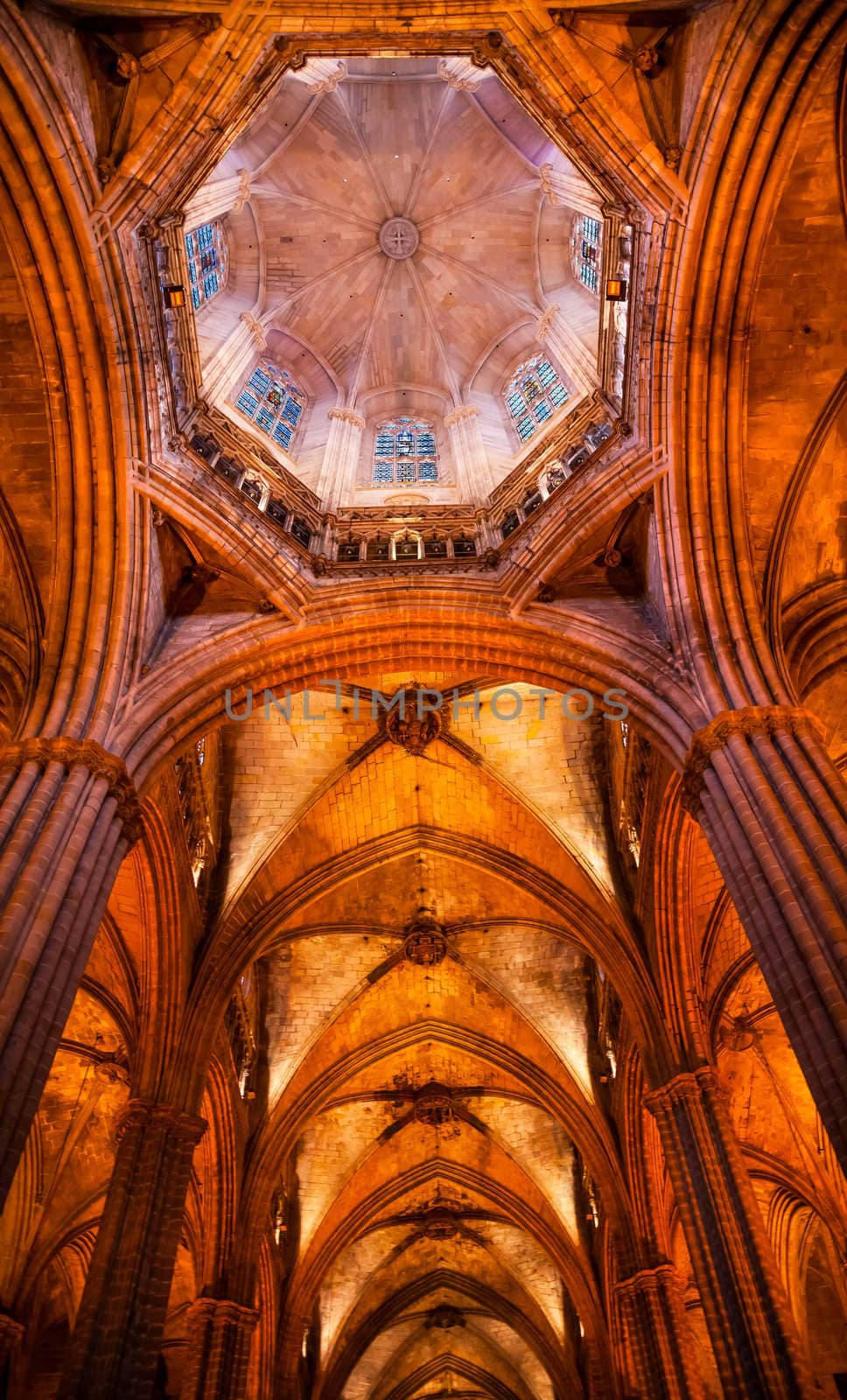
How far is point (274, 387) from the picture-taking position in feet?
65.2

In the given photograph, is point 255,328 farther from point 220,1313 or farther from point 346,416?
point 220,1313

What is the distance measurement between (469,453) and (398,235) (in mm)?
7156

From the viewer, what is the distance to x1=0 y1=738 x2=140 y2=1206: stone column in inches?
295

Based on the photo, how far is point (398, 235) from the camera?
22.2 meters

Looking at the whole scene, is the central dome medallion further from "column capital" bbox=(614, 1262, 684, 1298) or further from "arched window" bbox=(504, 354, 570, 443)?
"column capital" bbox=(614, 1262, 684, 1298)

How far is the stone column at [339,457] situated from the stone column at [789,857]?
26.4 ft

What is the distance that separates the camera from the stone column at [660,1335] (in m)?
13.3

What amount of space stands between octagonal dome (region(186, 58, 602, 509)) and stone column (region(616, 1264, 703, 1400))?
12.6 metres

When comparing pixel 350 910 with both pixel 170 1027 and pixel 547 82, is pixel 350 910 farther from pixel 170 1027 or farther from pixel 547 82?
pixel 547 82

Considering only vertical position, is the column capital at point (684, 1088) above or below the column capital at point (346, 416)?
below

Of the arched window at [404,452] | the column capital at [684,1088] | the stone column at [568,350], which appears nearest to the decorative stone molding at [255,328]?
the arched window at [404,452]

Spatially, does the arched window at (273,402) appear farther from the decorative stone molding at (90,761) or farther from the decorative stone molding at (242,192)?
the decorative stone molding at (90,761)

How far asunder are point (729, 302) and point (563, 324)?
7759mm

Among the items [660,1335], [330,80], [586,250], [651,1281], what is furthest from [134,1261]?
[330,80]
